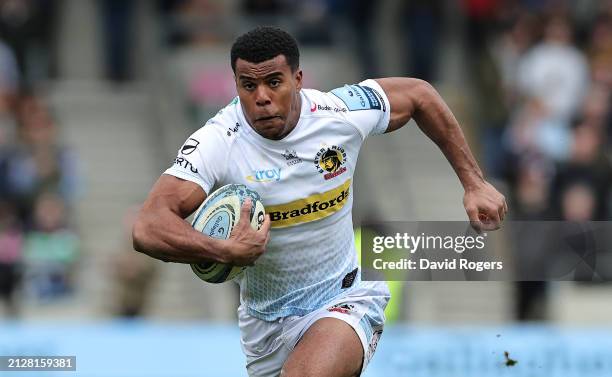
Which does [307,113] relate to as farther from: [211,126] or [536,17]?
[536,17]

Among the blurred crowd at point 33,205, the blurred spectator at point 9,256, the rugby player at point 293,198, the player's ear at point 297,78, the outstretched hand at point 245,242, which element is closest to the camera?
the outstretched hand at point 245,242

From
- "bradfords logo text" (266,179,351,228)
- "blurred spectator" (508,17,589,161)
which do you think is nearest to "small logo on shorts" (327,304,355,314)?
"bradfords logo text" (266,179,351,228)

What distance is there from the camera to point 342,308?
295 inches

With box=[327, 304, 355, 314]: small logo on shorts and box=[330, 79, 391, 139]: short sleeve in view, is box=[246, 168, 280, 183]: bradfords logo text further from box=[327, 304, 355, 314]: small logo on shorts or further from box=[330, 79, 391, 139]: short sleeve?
box=[327, 304, 355, 314]: small logo on shorts

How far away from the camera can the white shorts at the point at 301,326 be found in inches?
294

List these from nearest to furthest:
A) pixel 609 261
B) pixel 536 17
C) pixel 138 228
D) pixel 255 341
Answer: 1. pixel 138 228
2. pixel 255 341
3. pixel 609 261
4. pixel 536 17

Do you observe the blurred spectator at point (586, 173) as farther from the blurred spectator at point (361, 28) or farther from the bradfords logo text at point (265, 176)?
the bradfords logo text at point (265, 176)

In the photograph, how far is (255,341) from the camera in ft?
25.3

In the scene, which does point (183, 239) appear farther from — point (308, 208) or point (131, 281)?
point (131, 281)

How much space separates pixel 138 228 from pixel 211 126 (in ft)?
2.49

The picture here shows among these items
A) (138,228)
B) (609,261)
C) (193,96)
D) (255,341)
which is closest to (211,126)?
(138,228)

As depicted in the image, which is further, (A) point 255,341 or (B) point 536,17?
(B) point 536,17

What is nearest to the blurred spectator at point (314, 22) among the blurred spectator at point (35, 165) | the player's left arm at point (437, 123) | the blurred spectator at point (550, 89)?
the blurred spectator at point (550, 89)

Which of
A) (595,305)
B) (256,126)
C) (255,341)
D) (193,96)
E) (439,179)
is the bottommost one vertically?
(255,341)
